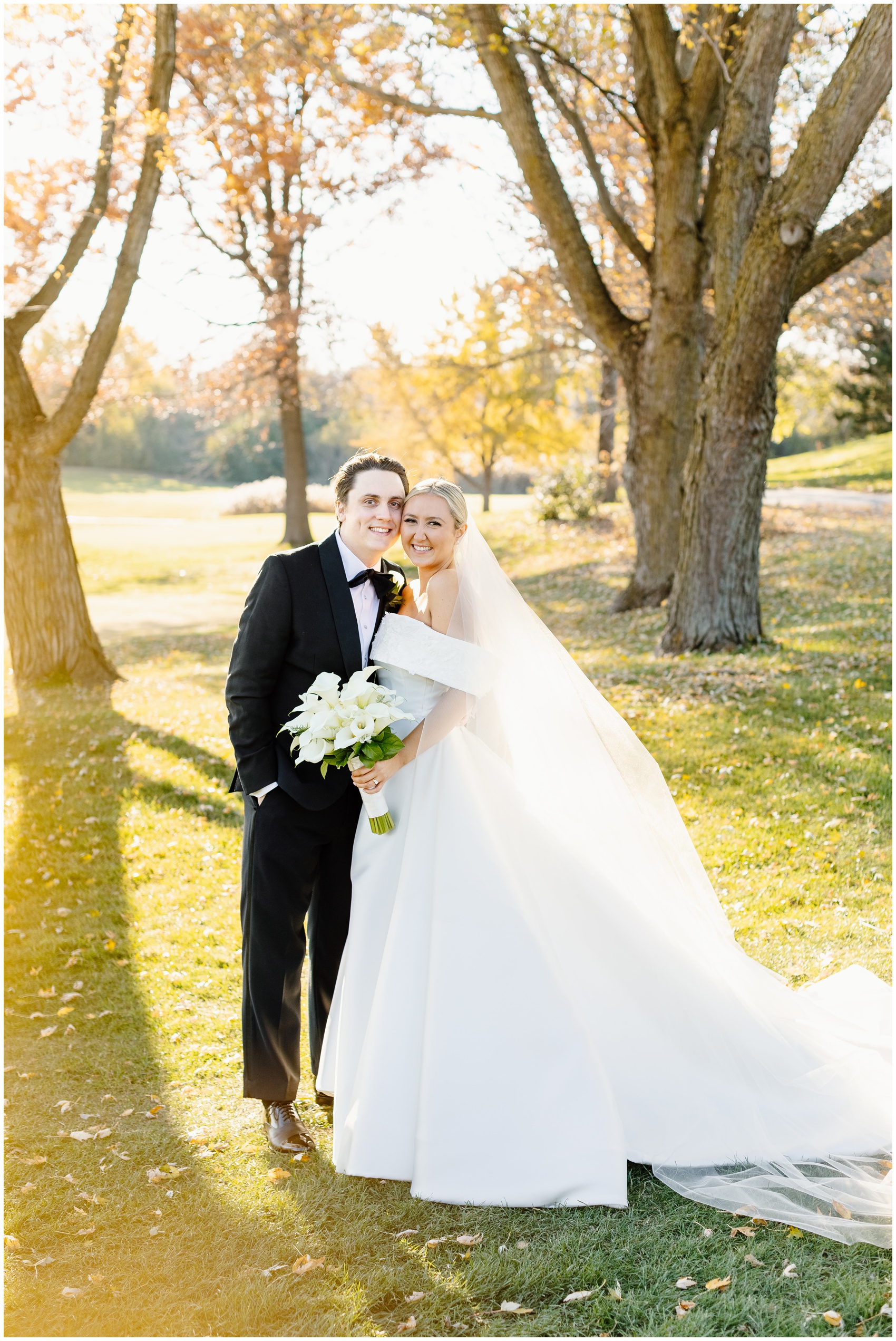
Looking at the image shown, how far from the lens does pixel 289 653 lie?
3975mm

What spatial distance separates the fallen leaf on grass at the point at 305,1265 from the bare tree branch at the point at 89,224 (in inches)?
404

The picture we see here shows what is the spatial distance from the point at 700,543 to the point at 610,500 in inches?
781

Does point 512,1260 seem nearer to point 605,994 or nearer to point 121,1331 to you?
point 605,994

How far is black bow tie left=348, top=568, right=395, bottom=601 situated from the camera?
13.0 ft

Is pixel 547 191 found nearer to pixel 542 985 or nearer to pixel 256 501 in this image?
pixel 542 985

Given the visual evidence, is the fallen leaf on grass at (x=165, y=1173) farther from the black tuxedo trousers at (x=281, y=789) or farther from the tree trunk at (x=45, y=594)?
the tree trunk at (x=45, y=594)

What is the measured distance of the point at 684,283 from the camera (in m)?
12.6

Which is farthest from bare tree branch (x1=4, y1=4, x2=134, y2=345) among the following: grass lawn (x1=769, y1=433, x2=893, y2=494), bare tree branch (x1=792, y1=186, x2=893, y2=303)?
grass lawn (x1=769, y1=433, x2=893, y2=494)

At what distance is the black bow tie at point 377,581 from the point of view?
3947 millimetres

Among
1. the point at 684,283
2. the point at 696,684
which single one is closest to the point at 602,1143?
the point at 696,684

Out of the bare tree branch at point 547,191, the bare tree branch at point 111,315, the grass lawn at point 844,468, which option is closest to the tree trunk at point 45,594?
the bare tree branch at point 111,315

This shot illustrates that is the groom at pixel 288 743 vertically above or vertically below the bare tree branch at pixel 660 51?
below

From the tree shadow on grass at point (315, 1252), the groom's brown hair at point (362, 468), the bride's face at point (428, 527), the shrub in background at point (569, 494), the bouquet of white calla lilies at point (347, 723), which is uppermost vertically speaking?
the shrub in background at point (569, 494)

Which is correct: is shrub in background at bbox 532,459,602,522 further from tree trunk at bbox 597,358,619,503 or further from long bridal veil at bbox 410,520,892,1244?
long bridal veil at bbox 410,520,892,1244
